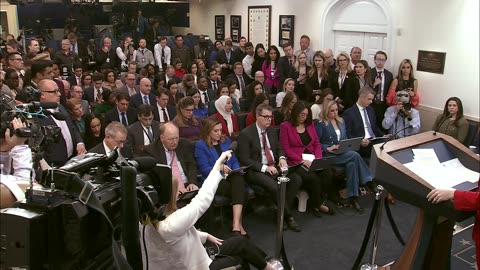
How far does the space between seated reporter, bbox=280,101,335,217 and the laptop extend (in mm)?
238

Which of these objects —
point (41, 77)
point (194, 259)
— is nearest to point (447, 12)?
point (194, 259)

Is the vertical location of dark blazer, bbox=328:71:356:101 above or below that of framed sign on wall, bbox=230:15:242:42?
below

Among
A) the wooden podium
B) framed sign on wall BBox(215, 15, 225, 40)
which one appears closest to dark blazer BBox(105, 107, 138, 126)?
the wooden podium

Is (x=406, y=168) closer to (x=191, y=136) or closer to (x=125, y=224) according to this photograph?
(x=125, y=224)

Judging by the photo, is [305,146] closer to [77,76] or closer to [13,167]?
[13,167]

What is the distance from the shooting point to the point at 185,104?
467 cm

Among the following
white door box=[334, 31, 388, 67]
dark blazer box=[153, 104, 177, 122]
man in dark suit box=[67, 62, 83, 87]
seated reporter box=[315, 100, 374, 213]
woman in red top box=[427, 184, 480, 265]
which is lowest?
seated reporter box=[315, 100, 374, 213]

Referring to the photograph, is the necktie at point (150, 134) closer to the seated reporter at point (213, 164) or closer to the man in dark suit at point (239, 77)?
the seated reporter at point (213, 164)

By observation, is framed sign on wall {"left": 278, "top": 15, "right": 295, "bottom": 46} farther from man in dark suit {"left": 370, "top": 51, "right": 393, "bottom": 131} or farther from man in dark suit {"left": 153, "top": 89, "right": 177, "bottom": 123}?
man in dark suit {"left": 153, "top": 89, "right": 177, "bottom": 123}

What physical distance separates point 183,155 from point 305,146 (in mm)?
1282

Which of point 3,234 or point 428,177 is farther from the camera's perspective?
point 428,177

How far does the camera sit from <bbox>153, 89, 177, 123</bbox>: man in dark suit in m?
5.33

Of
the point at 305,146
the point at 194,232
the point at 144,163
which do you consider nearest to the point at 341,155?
the point at 305,146

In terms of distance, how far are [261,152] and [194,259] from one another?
7.28 feet
